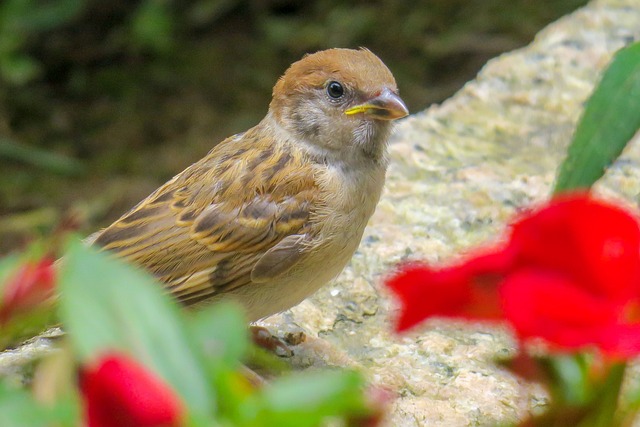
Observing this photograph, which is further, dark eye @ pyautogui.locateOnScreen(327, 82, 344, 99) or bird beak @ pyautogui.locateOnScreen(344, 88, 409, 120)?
dark eye @ pyautogui.locateOnScreen(327, 82, 344, 99)

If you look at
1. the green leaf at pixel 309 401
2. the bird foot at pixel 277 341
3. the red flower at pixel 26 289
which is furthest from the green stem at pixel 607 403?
the bird foot at pixel 277 341

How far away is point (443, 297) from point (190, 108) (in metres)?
5.60

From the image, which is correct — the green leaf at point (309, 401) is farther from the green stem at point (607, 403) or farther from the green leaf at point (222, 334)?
the green stem at point (607, 403)

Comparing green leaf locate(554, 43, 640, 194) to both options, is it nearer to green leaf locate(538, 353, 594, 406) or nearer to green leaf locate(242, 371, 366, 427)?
green leaf locate(538, 353, 594, 406)

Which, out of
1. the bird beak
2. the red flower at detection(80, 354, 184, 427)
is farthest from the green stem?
the bird beak

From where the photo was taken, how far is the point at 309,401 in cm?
58

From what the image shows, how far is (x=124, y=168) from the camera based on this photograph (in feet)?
18.8

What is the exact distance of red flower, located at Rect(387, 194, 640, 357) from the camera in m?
0.61

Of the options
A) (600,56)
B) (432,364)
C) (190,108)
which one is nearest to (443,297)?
(432,364)

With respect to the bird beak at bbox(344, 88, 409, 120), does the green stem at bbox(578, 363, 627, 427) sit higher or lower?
higher

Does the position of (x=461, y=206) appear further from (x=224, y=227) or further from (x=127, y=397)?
(x=127, y=397)

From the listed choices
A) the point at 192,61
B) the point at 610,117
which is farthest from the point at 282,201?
the point at 192,61

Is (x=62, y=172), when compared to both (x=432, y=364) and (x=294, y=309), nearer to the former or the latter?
(x=294, y=309)

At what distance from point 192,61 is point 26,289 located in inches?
223
